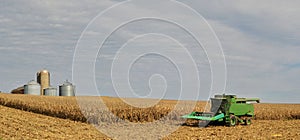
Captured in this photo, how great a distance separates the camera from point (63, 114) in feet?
96.1

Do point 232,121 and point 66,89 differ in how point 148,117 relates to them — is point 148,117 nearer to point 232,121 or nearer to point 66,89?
point 232,121

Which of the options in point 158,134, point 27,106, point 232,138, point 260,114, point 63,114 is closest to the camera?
point 232,138

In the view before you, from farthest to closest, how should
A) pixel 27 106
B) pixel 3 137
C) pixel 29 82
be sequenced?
pixel 29 82 < pixel 27 106 < pixel 3 137

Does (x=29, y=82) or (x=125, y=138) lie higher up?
(x=29, y=82)

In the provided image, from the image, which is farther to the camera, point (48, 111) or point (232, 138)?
point (48, 111)

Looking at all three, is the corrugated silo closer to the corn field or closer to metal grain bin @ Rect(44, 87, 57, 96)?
metal grain bin @ Rect(44, 87, 57, 96)

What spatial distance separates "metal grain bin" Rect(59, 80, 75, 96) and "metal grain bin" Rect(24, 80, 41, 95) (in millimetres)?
2441

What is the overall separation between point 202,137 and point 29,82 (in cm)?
3430

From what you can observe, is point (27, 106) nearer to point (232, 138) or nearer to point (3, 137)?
point (3, 137)

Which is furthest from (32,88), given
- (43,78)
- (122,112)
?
(122,112)

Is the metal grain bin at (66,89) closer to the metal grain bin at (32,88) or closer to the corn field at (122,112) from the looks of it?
the metal grain bin at (32,88)

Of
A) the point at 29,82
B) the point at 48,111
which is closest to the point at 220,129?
the point at 48,111

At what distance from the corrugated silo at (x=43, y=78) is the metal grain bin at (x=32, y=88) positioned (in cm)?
90

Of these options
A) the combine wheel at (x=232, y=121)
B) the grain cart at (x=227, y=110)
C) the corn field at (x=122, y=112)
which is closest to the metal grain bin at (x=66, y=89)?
the corn field at (x=122, y=112)
